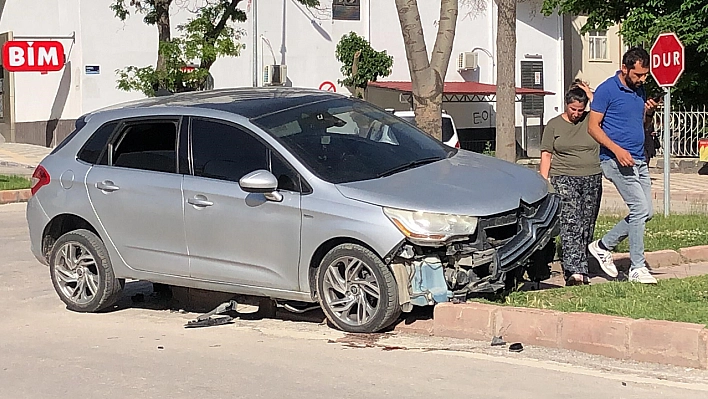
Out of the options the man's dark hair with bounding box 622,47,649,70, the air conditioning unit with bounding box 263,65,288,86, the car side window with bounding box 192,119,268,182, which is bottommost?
the car side window with bounding box 192,119,268,182

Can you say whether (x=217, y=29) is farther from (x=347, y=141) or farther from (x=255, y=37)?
(x=347, y=141)

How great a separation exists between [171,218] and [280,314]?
3.93ft

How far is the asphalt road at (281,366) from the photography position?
612cm

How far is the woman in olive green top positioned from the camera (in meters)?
8.99

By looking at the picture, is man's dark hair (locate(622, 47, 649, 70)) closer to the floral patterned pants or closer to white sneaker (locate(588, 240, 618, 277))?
the floral patterned pants

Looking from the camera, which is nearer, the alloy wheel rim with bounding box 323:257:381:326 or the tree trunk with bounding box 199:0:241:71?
the alloy wheel rim with bounding box 323:257:381:326

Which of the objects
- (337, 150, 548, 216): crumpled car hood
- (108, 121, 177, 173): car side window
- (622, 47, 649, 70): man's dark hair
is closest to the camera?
(337, 150, 548, 216): crumpled car hood

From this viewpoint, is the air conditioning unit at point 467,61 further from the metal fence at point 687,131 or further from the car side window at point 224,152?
the car side window at point 224,152

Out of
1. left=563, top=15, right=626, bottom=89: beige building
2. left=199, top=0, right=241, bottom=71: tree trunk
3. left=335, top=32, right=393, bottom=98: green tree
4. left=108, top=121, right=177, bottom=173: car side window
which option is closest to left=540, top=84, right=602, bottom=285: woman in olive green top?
left=108, top=121, right=177, bottom=173: car side window

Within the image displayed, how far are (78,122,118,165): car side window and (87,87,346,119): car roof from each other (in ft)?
0.82

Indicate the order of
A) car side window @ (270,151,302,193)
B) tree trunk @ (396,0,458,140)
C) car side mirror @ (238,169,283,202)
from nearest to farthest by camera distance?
car side mirror @ (238,169,283,202) → car side window @ (270,151,302,193) → tree trunk @ (396,0,458,140)

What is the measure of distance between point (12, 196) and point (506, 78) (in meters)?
10.4

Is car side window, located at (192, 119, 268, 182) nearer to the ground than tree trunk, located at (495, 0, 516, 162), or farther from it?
nearer to the ground

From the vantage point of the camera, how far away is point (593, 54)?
1837 inches
